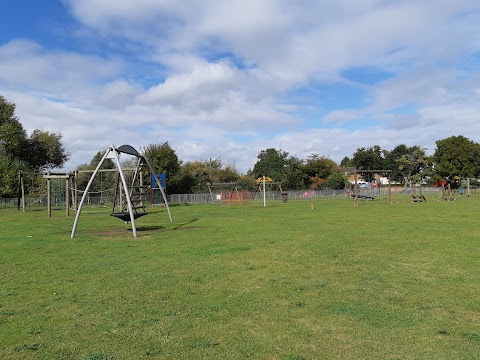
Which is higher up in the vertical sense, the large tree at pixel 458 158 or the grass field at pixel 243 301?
the large tree at pixel 458 158

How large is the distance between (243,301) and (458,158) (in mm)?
81256

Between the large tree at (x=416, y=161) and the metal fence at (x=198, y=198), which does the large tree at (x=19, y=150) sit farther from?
the large tree at (x=416, y=161)

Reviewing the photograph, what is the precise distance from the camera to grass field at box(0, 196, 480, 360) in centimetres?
438

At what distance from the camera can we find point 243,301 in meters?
6.06

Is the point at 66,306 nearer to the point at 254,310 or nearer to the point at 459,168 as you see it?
the point at 254,310

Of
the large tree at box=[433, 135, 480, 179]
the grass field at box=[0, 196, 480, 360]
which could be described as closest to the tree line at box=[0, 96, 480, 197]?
the large tree at box=[433, 135, 480, 179]

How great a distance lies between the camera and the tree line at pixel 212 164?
46.8 metres

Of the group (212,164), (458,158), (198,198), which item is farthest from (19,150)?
(458,158)

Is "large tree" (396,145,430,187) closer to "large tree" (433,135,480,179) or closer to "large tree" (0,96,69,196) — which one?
"large tree" (433,135,480,179)

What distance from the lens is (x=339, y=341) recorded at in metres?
4.51

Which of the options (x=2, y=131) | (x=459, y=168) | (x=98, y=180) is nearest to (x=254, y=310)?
(x=98, y=180)

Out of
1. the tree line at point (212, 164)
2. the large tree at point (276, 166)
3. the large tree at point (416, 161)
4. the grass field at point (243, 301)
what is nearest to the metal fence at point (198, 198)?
the tree line at point (212, 164)

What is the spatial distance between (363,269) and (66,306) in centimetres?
517

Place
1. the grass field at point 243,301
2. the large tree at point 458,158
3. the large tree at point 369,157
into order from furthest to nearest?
the large tree at point 369,157, the large tree at point 458,158, the grass field at point 243,301
